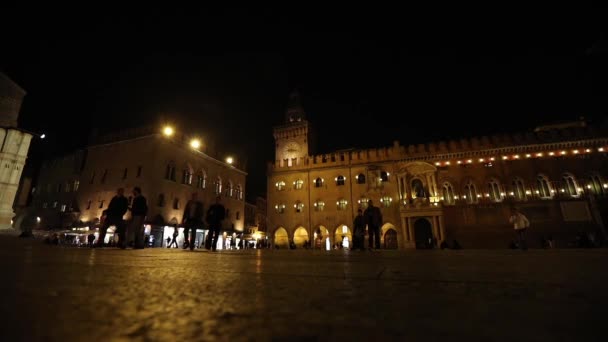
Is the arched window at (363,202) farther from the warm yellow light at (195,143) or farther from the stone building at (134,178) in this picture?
the warm yellow light at (195,143)

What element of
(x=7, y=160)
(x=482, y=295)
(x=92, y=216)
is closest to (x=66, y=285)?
(x=482, y=295)

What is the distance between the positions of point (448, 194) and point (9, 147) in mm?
31830

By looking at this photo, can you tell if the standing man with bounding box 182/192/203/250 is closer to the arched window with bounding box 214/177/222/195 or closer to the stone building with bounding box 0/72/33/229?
the stone building with bounding box 0/72/33/229

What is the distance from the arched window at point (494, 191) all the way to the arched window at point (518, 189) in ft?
3.35

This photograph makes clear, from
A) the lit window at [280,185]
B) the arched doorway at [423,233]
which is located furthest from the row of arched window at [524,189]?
the lit window at [280,185]

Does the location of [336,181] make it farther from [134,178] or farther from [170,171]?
[134,178]

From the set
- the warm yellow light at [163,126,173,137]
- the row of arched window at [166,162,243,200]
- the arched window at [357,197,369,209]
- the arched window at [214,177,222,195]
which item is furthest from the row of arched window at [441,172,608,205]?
the warm yellow light at [163,126,173,137]

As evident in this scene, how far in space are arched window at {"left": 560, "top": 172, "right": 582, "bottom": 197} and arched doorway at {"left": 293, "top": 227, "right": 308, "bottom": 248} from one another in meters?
22.6

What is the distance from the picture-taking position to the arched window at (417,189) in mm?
25608

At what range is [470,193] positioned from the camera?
24359 millimetres

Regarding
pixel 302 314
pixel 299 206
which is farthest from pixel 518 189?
pixel 302 314

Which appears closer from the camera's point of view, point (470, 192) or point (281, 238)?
point (470, 192)

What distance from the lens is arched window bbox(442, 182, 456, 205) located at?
80.6 ft

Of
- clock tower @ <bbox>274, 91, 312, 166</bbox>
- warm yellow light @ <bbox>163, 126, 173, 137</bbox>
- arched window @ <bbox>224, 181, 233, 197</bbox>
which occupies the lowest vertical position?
arched window @ <bbox>224, 181, 233, 197</bbox>
